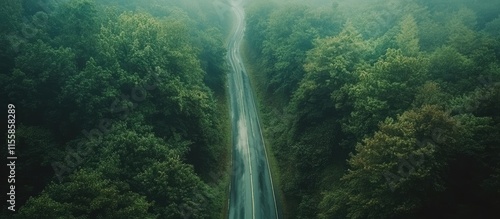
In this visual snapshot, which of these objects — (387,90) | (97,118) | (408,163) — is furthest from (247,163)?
(408,163)

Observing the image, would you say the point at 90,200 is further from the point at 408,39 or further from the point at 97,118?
the point at 408,39

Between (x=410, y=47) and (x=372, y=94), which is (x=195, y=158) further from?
(x=410, y=47)

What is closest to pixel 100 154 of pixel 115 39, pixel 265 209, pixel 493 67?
pixel 115 39

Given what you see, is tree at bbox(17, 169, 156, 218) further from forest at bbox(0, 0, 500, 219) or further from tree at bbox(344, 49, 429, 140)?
tree at bbox(344, 49, 429, 140)

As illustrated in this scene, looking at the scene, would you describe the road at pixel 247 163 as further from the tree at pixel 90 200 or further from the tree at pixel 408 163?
the tree at pixel 90 200

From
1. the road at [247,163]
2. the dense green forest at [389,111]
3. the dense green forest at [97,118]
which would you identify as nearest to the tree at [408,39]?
the dense green forest at [389,111]

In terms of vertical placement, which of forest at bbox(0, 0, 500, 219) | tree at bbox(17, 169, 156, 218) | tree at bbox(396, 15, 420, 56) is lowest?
tree at bbox(17, 169, 156, 218)

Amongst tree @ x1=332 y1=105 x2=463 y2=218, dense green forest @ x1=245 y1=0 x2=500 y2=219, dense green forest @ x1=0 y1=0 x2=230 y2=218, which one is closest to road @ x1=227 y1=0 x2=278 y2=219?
dense green forest @ x1=245 y1=0 x2=500 y2=219
